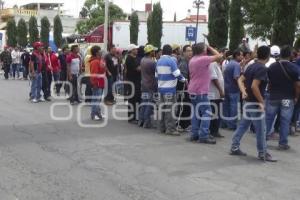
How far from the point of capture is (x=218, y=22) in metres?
24.2

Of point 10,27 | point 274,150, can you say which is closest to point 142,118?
point 274,150

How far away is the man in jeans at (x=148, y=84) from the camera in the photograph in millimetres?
11938

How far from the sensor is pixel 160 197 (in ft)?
22.0

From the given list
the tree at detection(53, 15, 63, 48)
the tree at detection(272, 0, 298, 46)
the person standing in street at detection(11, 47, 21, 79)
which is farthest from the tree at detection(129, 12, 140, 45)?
the tree at detection(272, 0, 298, 46)

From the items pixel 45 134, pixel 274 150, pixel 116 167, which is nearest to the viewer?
pixel 116 167

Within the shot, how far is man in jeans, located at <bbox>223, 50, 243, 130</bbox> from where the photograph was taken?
12.0m

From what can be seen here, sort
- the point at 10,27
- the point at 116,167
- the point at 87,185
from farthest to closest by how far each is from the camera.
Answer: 1. the point at 10,27
2. the point at 116,167
3. the point at 87,185

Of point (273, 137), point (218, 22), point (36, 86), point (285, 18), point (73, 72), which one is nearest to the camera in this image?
point (273, 137)

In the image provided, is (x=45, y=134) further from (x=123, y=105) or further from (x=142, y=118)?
(x=123, y=105)

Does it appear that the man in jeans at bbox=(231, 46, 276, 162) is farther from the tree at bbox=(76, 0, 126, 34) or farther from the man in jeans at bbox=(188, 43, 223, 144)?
the tree at bbox=(76, 0, 126, 34)

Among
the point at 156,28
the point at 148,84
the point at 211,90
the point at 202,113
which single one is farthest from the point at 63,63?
the point at 156,28

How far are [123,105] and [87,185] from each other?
31.3ft

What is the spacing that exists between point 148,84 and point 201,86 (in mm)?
2097

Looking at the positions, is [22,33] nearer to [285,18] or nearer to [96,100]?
[285,18]
